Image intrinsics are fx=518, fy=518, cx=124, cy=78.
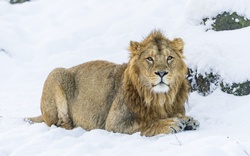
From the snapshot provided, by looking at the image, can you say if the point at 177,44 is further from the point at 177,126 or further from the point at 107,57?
A: the point at 107,57

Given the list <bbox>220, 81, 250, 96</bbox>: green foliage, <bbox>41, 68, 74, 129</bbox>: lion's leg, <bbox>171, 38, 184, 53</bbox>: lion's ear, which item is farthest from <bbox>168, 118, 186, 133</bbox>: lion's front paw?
<bbox>41, 68, 74, 129</bbox>: lion's leg

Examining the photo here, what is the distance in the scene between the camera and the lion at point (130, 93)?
24.7 feet

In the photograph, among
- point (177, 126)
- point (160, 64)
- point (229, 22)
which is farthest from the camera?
point (229, 22)

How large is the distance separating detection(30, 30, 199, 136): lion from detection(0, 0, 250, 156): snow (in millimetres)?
277

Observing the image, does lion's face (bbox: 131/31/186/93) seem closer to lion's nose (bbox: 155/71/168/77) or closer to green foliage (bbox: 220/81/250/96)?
lion's nose (bbox: 155/71/168/77)

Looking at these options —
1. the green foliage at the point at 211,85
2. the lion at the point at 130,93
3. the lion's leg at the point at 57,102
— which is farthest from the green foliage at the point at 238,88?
the lion's leg at the point at 57,102

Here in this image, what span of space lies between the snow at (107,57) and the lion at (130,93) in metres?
0.28

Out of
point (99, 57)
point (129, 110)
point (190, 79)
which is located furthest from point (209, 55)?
point (99, 57)

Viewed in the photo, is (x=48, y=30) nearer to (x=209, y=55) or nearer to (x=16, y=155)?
(x=209, y=55)

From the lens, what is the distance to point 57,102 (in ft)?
29.0

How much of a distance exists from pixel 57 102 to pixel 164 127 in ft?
7.46

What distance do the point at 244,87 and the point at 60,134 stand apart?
3.09 metres

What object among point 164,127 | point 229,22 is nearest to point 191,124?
point 164,127

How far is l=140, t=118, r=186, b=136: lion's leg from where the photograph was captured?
288 inches
